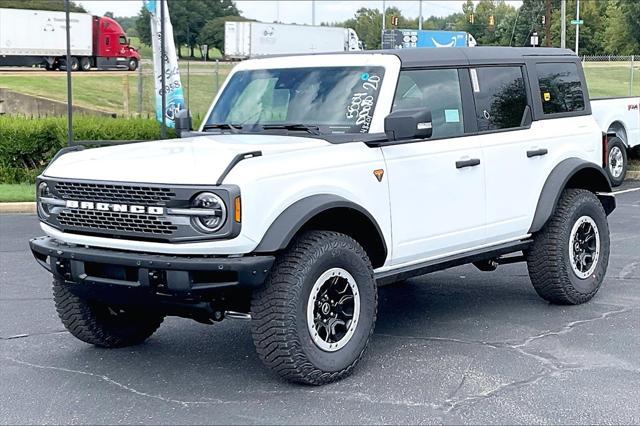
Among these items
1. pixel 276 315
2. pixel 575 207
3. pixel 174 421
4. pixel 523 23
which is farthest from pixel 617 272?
pixel 523 23

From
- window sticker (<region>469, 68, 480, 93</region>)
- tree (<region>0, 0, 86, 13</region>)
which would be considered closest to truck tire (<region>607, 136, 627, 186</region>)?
window sticker (<region>469, 68, 480, 93</region>)

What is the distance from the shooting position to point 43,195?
18.6 feet

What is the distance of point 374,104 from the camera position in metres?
6.08

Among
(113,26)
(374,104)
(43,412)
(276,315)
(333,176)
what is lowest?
(43,412)

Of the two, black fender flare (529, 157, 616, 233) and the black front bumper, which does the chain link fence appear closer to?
black fender flare (529, 157, 616, 233)

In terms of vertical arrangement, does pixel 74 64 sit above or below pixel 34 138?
above

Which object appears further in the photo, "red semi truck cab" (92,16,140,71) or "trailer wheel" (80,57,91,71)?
"red semi truck cab" (92,16,140,71)

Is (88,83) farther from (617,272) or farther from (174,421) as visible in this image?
(174,421)

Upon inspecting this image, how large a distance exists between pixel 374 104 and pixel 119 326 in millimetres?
2201

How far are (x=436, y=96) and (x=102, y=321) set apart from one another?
2676 millimetres

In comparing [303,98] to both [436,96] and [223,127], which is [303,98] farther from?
[436,96]

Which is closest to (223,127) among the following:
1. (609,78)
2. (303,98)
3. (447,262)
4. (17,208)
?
(303,98)

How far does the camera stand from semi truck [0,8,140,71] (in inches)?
1705

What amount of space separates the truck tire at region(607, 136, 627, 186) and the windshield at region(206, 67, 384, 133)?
34.8 feet
